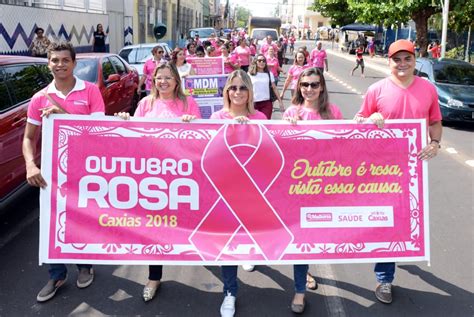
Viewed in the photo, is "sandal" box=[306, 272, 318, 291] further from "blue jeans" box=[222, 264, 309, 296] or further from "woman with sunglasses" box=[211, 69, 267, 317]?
"woman with sunglasses" box=[211, 69, 267, 317]

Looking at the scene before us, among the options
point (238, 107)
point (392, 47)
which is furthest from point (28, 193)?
point (392, 47)

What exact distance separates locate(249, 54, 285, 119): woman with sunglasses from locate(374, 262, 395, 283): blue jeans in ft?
14.6

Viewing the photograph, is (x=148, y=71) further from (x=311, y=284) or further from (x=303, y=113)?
(x=311, y=284)

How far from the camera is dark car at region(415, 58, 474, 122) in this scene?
11.9m

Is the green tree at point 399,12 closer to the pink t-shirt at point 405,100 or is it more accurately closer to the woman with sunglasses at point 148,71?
the woman with sunglasses at point 148,71

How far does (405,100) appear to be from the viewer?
4164mm

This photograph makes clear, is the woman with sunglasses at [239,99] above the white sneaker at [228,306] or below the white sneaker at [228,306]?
above

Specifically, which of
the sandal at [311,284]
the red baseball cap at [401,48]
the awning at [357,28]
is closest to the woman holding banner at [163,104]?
the sandal at [311,284]

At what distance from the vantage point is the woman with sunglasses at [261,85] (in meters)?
8.45

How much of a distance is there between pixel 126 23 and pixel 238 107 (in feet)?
90.9

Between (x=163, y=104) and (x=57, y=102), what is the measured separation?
2.62ft

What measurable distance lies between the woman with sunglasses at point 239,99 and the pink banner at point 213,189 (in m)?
0.15

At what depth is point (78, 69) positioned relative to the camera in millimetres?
9469

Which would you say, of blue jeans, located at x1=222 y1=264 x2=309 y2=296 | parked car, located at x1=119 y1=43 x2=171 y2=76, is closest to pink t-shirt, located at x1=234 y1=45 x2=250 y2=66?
parked car, located at x1=119 y1=43 x2=171 y2=76
